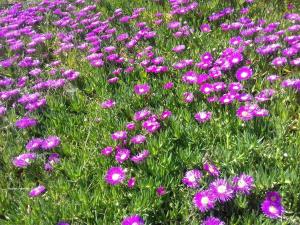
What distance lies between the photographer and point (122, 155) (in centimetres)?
276

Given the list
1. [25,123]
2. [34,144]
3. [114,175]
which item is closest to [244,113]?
[114,175]

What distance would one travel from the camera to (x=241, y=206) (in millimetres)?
2191

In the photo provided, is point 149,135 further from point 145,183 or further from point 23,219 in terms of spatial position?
point 23,219

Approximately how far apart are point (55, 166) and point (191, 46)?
2128mm

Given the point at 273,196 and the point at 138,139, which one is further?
the point at 138,139

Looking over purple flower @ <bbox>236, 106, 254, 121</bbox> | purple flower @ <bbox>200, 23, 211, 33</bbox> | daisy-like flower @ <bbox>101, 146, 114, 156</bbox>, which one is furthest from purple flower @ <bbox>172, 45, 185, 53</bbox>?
daisy-like flower @ <bbox>101, 146, 114, 156</bbox>

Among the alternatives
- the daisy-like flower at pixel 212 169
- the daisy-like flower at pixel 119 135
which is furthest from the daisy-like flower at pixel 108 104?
the daisy-like flower at pixel 212 169

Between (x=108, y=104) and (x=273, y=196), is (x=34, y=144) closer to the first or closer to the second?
(x=108, y=104)

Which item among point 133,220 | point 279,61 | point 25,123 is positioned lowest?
point 133,220

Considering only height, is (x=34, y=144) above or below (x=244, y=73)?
below

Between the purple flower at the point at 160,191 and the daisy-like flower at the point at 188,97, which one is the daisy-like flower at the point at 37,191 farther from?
the daisy-like flower at the point at 188,97

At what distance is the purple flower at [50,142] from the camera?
10.0 feet

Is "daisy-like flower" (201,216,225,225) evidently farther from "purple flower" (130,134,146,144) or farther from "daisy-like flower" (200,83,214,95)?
"daisy-like flower" (200,83,214,95)

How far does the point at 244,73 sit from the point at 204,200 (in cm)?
151
